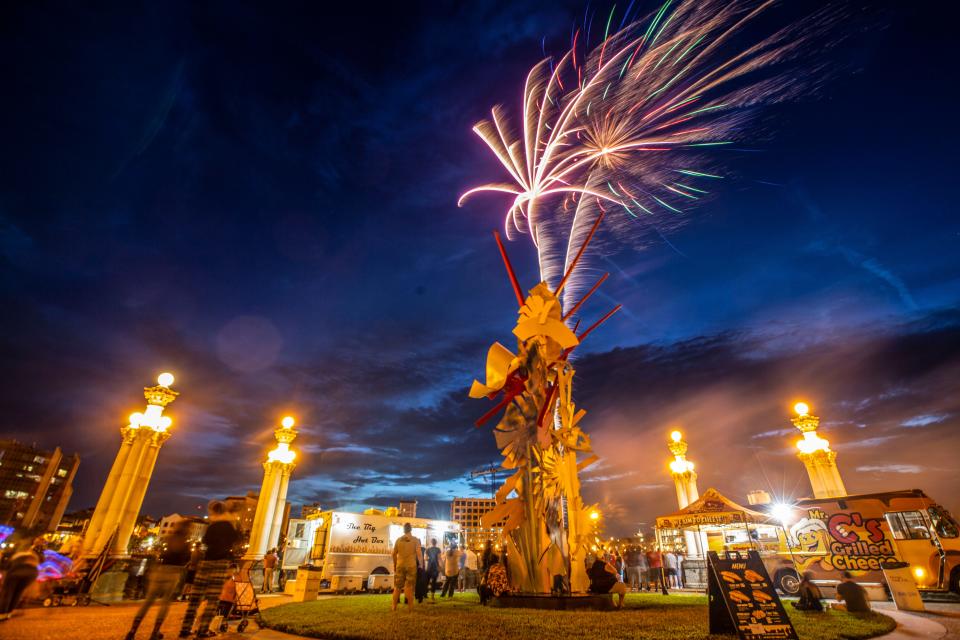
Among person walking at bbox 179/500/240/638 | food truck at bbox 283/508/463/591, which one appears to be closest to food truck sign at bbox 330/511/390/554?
food truck at bbox 283/508/463/591

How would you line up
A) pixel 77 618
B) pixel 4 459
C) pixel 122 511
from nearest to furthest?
pixel 77 618
pixel 122 511
pixel 4 459

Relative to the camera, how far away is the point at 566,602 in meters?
8.65

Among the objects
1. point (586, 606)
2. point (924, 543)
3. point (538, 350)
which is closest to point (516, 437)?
point (538, 350)

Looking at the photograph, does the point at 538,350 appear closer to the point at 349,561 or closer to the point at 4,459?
the point at 349,561

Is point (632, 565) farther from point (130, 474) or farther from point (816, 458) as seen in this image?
point (130, 474)

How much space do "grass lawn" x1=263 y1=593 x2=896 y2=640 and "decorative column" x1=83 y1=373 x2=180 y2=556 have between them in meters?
9.74

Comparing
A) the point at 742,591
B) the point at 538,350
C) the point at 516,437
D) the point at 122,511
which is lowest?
the point at 742,591

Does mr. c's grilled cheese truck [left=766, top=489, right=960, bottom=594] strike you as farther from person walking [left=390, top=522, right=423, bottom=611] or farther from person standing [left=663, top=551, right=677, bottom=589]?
person walking [left=390, top=522, right=423, bottom=611]

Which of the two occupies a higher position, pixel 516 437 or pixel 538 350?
pixel 538 350

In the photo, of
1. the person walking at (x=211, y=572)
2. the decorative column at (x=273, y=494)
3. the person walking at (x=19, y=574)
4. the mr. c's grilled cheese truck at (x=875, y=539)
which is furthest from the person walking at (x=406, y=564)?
the mr. c's grilled cheese truck at (x=875, y=539)

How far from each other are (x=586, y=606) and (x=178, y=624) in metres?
8.04

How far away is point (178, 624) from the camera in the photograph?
754 cm

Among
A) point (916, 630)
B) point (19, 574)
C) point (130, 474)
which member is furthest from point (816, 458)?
point (130, 474)

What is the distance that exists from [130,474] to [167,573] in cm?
1208
